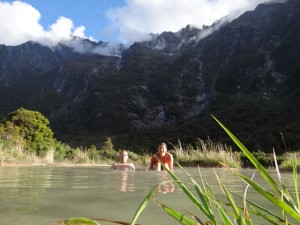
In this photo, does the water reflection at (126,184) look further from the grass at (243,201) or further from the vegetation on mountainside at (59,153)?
the grass at (243,201)

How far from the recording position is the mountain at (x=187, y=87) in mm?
82938

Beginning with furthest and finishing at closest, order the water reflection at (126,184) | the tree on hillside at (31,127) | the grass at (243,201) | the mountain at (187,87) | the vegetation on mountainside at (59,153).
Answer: the mountain at (187,87) < the tree on hillside at (31,127) < the vegetation on mountainside at (59,153) < the water reflection at (126,184) < the grass at (243,201)

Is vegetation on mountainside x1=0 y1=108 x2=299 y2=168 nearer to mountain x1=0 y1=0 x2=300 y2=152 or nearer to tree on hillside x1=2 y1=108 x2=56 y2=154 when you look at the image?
tree on hillside x1=2 y1=108 x2=56 y2=154

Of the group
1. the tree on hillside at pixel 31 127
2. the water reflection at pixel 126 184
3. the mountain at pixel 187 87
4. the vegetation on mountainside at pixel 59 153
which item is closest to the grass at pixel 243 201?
the water reflection at pixel 126 184

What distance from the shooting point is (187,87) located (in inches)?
4783

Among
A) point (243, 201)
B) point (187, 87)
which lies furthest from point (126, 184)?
point (187, 87)

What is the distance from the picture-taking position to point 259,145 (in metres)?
40.5

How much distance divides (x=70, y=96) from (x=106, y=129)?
39.3 meters

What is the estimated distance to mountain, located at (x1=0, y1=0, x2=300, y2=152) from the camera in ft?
272

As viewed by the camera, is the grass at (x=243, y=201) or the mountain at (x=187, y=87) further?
the mountain at (x=187, y=87)

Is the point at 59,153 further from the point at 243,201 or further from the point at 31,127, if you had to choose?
the point at 243,201

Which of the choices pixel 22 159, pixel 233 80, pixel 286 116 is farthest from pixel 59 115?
pixel 22 159

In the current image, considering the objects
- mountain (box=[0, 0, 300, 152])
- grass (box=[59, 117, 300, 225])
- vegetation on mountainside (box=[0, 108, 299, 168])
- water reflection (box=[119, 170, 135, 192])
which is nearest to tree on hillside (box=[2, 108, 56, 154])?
vegetation on mountainside (box=[0, 108, 299, 168])

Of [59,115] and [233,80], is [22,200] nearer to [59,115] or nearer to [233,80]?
[233,80]
